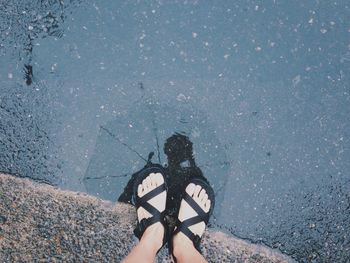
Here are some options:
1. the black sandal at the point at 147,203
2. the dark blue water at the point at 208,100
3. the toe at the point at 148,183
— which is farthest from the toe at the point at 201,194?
the toe at the point at 148,183

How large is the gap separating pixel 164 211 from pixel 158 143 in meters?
0.50

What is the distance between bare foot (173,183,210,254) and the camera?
9.08ft

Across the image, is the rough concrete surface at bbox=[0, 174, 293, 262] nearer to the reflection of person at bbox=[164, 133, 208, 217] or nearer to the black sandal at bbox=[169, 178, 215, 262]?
the black sandal at bbox=[169, 178, 215, 262]

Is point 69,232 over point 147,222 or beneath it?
beneath

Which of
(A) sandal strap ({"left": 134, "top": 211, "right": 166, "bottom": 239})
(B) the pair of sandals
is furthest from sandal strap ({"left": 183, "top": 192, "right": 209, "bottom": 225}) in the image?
(A) sandal strap ({"left": 134, "top": 211, "right": 166, "bottom": 239})

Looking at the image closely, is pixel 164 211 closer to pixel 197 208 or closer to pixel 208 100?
pixel 197 208

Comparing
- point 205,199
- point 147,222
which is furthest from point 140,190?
point 205,199

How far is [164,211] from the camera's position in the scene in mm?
2867

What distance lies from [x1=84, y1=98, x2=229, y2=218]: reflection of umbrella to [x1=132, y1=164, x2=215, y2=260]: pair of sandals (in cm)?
8

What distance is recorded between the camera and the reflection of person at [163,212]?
2.75 m

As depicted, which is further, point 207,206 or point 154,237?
point 207,206

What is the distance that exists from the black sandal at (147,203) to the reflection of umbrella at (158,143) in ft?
0.26

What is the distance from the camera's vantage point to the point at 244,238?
2.82m

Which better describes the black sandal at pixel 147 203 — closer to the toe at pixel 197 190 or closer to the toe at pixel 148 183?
the toe at pixel 148 183
